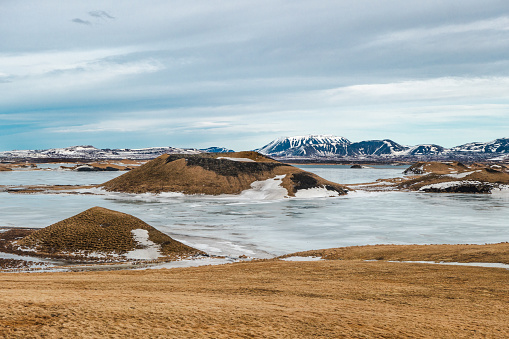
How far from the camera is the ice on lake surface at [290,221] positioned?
36469 millimetres

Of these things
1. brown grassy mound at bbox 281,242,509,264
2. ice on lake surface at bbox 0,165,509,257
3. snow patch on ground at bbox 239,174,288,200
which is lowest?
ice on lake surface at bbox 0,165,509,257

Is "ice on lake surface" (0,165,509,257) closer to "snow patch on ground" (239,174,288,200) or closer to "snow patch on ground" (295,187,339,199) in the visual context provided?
"snow patch on ground" (239,174,288,200)

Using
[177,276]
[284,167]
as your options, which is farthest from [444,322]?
[284,167]

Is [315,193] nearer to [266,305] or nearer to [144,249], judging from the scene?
[144,249]

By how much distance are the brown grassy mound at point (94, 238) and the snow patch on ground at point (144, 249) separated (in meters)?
0.32

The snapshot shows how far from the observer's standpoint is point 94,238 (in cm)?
3209

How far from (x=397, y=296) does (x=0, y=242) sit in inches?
1232

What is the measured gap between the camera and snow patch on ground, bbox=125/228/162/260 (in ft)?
99.0

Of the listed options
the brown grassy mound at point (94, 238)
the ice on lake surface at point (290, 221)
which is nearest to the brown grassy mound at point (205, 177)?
the ice on lake surface at point (290, 221)

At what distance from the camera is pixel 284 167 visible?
97938mm

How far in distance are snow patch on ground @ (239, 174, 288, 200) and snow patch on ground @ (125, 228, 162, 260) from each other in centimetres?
4798

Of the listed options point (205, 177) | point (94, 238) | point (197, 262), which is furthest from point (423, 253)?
point (205, 177)

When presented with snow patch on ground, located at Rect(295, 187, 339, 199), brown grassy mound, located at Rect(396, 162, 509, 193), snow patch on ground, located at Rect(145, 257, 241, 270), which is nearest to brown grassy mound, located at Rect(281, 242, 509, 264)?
snow patch on ground, located at Rect(145, 257, 241, 270)

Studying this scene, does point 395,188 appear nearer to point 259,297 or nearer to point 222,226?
point 222,226
